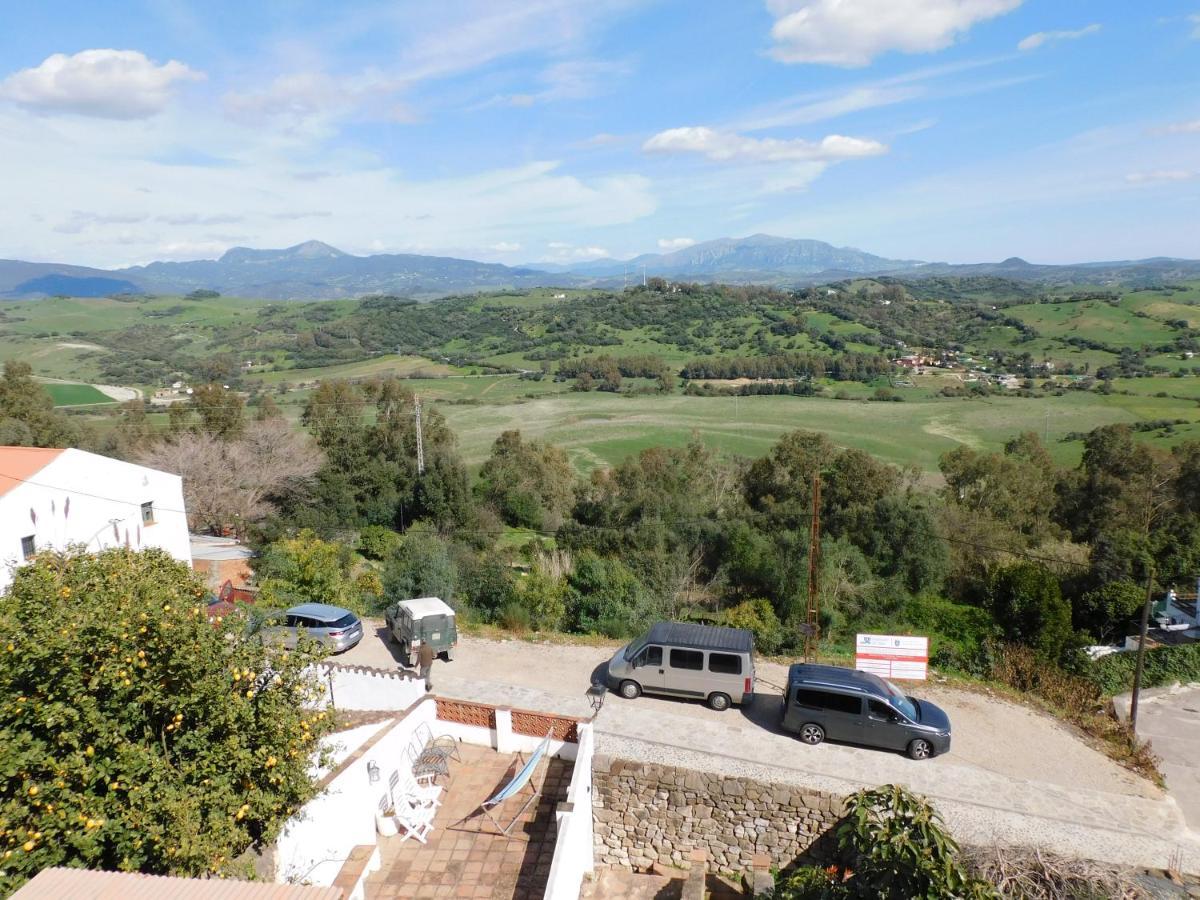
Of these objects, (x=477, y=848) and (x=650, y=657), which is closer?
(x=477, y=848)

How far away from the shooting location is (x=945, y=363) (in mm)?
85250

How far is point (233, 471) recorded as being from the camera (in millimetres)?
32938

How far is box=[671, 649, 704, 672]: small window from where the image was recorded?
12836 millimetres

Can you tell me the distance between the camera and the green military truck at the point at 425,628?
14625 mm

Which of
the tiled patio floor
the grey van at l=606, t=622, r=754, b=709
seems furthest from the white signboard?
the tiled patio floor

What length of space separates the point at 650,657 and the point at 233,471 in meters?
27.1

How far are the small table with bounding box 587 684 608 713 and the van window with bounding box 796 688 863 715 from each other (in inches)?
138

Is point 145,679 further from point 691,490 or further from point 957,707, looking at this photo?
point 691,490

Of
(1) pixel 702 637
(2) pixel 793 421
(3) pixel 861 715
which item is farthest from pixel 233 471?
(2) pixel 793 421

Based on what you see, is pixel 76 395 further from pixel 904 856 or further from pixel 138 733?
pixel 904 856

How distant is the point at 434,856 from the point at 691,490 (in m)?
24.9

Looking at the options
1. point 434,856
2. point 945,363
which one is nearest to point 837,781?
point 434,856

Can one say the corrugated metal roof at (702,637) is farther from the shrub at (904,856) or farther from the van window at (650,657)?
the shrub at (904,856)

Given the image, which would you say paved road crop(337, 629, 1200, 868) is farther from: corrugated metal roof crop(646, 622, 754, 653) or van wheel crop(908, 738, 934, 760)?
corrugated metal roof crop(646, 622, 754, 653)
